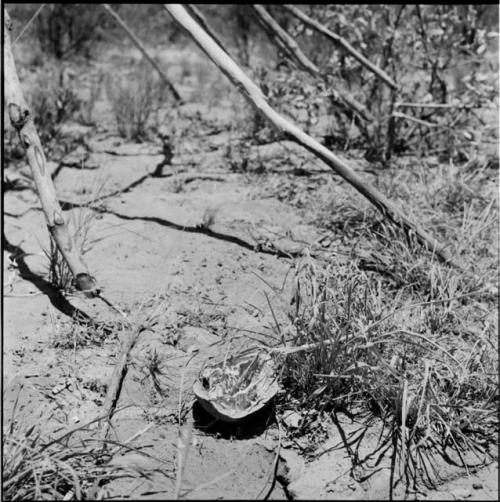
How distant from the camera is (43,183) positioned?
2.85 metres

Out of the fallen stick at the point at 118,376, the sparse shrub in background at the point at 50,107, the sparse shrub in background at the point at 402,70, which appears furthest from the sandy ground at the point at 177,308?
the sparse shrub in background at the point at 402,70

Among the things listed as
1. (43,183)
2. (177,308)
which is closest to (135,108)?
(43,183)

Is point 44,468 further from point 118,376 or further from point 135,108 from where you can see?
point 135,108

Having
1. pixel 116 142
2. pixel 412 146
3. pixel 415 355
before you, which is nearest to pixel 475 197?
pixel 412 146

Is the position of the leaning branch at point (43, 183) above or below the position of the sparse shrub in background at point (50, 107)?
below

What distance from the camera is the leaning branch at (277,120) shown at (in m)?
2.96

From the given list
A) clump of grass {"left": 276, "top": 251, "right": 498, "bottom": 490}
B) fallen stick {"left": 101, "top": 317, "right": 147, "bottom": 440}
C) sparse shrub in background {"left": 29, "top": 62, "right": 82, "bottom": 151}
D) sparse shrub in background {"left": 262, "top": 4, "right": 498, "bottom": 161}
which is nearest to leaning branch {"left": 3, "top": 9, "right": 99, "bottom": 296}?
fallen stick {"left": 101, "top": 317, "right": 147, "bottom": 440}

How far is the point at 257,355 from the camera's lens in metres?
2.23

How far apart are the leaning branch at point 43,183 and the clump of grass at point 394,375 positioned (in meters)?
0.90

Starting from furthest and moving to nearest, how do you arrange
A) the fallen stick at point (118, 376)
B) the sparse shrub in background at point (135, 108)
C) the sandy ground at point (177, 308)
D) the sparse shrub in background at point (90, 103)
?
the sparse shrub in background at point (90, 103) < the sparse shrub in background at point (135, 108) < the fallen stick at point (118, 376) < the sandy ground at point (177, 308)

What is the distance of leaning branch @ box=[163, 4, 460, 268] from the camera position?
9.71 ft

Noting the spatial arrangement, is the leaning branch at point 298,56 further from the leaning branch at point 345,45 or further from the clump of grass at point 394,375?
the clump of grass at point 394,375

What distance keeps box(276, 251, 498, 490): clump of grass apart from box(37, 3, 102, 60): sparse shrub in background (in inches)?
239

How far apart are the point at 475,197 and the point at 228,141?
182 cm
